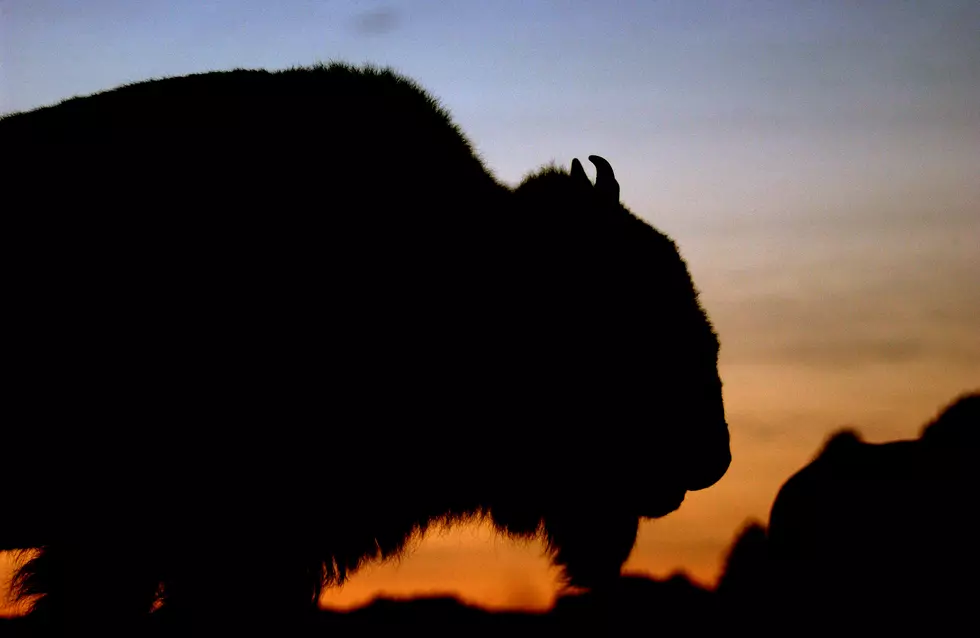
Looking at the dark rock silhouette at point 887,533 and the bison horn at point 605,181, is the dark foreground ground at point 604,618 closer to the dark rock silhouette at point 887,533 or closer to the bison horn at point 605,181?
the dark rock silhouette at point 887,533

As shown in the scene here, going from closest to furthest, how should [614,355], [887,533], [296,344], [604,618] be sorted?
[296,344] → [887,533] → [614,355] → [604,618]

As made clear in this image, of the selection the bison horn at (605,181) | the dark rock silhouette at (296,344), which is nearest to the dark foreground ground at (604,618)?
the dark rock silhouette at (296,344)

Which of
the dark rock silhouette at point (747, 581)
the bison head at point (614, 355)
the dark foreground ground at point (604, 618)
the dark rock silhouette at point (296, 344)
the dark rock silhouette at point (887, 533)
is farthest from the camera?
the dark foreground ground at point (604, 618)

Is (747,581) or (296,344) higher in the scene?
(296,344)

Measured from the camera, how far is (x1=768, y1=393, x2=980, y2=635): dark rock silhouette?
176 inches

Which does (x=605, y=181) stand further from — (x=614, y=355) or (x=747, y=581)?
(x=747, y=581)

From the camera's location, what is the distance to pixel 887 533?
469 cm

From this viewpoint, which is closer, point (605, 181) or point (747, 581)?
point (605, 181)

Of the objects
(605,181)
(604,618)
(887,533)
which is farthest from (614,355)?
(604,618)

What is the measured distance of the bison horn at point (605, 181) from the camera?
492cm

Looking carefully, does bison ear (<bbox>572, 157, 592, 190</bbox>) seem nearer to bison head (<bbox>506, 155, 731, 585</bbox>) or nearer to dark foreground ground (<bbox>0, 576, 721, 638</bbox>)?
bison head (<bbox>506, 155, 731, 585</bbox>)

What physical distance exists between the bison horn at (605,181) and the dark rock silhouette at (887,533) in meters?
1.71

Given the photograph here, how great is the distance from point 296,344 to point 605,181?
5.45 ft

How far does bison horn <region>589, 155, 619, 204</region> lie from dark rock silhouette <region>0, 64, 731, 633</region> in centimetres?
1
